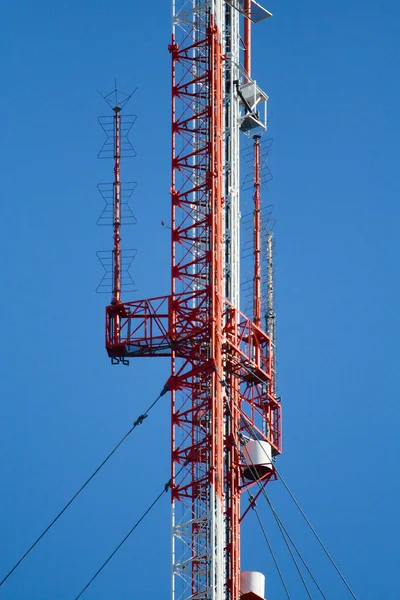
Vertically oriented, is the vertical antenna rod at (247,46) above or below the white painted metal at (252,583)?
above

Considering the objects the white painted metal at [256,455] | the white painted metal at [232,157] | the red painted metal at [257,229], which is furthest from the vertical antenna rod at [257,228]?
the white painted metal at [256,455]

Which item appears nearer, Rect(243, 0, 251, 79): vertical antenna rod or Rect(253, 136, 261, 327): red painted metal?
Rect(243, 0, 251, 79): vertical antenna rod

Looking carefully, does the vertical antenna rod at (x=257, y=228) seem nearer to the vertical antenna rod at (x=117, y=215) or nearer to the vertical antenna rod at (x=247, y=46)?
the vertical antenna rod at (x=247, y=46)

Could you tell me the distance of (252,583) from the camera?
117 meters

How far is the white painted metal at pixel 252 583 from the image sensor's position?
11638 centimetres

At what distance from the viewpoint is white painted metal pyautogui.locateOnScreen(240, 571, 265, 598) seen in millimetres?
116375

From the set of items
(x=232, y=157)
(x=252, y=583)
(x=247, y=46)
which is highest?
(x=247, y=46)

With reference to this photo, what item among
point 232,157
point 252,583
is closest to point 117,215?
point 232,157

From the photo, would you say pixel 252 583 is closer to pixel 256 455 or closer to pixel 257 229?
pixel 256 455

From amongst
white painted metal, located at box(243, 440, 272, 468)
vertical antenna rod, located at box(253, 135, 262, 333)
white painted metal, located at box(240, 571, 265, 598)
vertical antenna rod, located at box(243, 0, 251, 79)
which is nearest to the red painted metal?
vertical antenna rod, located at box(253, 135, 262, 333)

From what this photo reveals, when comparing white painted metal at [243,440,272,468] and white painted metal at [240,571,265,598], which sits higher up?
white painted metal at [243,440,272,468]

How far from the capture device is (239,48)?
125 metres

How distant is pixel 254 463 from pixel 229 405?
4.49m

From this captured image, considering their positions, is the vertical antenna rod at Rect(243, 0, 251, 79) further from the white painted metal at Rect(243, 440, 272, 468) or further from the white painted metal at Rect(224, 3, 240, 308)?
the white painted metal at Rect(243, 440, 272, 468)
